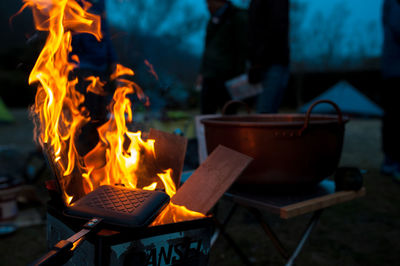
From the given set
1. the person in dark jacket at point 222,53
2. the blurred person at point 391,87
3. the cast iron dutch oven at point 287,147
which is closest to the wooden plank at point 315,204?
the cast iron dutch oven at point 287,147

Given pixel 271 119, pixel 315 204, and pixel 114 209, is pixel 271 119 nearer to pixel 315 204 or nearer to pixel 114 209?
pixel 315 204

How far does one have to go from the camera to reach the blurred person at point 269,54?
267 centimetres

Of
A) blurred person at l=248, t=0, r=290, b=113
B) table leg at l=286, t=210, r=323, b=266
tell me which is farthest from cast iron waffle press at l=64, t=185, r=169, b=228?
blurred person at l=248, t=0, r=290, b=113

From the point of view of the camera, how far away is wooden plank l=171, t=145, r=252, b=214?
47.6 inches

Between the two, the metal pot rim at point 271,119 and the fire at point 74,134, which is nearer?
the fire at point 74,134

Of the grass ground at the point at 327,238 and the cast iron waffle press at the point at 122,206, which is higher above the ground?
the cast iron waffle press at the point at 122,206

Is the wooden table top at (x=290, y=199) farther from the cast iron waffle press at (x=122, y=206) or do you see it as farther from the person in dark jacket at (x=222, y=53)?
the person in dark jacket at (x=222, y=53)

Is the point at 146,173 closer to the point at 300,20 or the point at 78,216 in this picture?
the point at 78,216

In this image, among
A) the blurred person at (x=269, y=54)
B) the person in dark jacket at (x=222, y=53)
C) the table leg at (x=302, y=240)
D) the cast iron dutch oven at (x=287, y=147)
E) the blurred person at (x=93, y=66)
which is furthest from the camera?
the person in dark jacket at (x=222, y=53)

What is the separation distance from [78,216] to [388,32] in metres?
4.12

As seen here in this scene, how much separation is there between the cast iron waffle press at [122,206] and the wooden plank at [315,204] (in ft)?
1.61

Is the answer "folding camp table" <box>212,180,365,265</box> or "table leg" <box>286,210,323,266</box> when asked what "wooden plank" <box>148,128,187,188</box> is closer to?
"folding camp table" <box>212,180,365,265</box>

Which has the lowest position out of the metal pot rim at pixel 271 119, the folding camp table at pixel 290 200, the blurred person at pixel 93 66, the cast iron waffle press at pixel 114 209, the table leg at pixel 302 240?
the table leg at pixel 302 240

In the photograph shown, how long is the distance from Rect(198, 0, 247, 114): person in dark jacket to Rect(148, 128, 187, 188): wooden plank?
2178 mm
